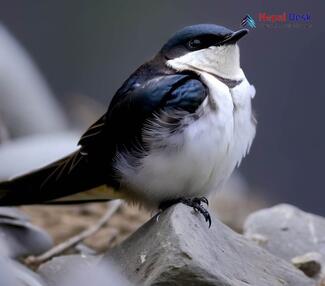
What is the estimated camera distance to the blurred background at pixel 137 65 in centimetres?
280

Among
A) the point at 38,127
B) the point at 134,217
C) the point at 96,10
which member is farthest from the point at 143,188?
the point at 96,10

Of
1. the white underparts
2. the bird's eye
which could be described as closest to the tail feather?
the white underparts

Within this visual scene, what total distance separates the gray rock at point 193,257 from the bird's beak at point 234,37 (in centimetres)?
36

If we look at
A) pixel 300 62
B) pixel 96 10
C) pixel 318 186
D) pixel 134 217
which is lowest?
pixel 318 186

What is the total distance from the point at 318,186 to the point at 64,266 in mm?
1512

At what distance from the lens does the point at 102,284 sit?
1.51 meters

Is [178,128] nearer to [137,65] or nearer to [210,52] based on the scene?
[210,52]

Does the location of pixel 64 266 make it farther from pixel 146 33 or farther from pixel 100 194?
pixel 146 33

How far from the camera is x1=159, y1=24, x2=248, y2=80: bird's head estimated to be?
1885 mm

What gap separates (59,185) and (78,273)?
0.43 meters

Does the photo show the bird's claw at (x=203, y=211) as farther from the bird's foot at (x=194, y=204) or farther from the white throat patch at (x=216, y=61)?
the white throat patch at (x=216, y=61)

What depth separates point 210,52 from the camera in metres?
1.89

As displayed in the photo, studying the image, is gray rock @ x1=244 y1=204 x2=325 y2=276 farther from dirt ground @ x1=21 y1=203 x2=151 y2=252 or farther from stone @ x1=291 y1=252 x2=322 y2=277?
dirt ground @ x1=21 y1=203 x2=151 y2=252

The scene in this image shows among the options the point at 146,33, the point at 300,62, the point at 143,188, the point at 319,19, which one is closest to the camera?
the point at 143,188
